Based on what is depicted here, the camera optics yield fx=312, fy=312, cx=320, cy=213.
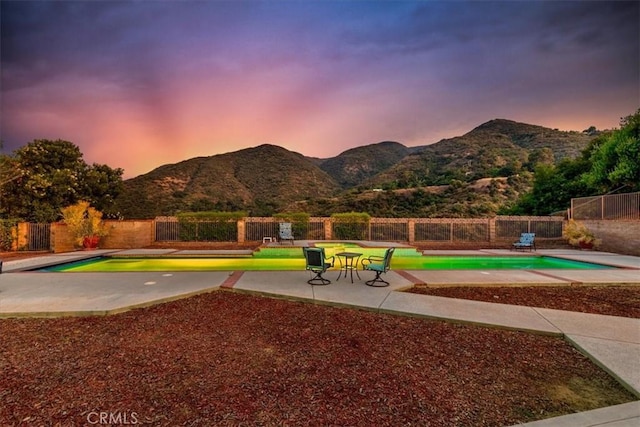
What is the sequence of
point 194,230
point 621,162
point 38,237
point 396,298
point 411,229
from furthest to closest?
point 411,229
point 194,230
point 621,162
point 38,237
point 396,298

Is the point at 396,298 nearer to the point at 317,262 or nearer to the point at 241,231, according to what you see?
the point at 317,262

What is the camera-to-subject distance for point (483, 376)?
3129 mm

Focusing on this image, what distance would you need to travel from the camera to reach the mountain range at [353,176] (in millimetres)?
34069

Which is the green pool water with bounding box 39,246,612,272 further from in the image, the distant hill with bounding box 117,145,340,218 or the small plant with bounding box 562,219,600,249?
the distant hill with bounding box 117,145,340,218

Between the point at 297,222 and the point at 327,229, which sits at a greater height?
the point at 297,222

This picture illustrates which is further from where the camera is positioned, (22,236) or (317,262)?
(22,236)

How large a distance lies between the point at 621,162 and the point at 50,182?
96.7ft

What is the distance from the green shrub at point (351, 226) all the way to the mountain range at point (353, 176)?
463 inches

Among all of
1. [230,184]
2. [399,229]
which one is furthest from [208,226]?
[230,184]

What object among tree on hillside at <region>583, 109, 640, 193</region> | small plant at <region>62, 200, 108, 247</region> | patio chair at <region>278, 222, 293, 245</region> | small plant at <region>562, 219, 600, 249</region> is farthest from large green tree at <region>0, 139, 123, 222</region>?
tree on hillside at <region>583, 109, 640, 193</region>

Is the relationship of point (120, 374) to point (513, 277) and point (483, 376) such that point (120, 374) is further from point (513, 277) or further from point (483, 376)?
point (513, 277)

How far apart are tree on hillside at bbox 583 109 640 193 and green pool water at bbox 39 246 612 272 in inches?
275

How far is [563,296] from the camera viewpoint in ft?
20.7

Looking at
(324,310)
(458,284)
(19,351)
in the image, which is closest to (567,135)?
(458,284)
